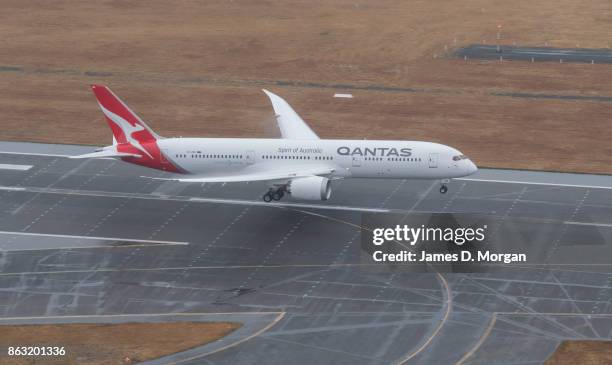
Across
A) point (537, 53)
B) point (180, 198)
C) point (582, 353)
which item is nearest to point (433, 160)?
point (180, 198)

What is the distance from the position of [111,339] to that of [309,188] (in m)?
23.3

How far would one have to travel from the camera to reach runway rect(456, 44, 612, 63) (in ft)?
446

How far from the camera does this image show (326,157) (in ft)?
300

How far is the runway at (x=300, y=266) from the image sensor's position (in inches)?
2758

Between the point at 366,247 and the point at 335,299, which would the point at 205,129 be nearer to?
the point at 366,247

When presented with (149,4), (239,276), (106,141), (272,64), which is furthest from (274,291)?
(149,4)

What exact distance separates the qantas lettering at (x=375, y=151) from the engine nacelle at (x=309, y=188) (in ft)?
13.7

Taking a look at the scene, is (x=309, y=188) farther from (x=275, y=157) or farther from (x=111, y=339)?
(x=111, y=339)

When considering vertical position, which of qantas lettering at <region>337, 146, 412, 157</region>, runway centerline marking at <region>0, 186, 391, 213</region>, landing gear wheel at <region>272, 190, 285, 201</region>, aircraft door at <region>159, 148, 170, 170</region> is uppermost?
qantas lettering at <region>337, 146, 412, 157</region>

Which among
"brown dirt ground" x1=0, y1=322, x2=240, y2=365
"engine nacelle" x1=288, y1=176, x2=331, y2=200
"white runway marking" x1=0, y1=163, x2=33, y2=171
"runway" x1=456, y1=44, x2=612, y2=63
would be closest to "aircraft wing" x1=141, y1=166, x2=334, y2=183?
"engine nacelle" x1=288, y1=176, x2=331, y2=200

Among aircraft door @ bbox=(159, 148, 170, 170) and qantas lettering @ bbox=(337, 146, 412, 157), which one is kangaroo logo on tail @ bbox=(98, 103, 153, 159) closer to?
aircraft door @ bbox=(159, 148, 170, 170)

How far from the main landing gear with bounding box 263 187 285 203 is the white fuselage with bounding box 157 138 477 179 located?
1.83m

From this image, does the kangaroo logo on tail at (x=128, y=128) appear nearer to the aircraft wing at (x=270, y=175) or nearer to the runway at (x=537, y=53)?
the aircraft wing at (x=270, y=175)

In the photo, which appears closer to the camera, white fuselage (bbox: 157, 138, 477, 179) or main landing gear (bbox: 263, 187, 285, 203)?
white fuselage (bbox: 157, 138, 477, 179)
